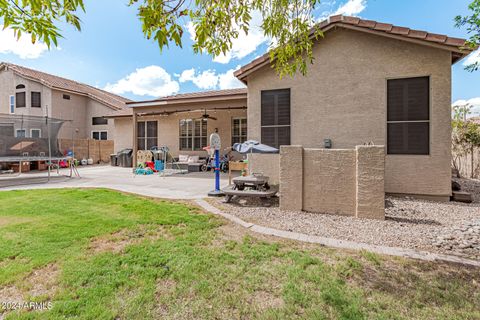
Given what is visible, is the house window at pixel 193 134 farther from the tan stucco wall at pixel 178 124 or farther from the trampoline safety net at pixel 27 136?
the trampoline safety net at pixel 27 136

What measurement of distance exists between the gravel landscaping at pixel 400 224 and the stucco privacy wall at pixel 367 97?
3.24 feet

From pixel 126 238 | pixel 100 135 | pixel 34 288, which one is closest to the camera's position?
pixel 34 288

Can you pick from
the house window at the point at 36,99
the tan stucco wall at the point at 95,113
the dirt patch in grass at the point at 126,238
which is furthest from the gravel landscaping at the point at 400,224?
the house window at the point at 36,99

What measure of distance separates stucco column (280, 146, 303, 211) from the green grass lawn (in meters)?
2.00

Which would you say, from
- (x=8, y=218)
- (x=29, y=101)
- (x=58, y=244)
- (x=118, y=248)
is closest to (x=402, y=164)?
(x=118, y=248)

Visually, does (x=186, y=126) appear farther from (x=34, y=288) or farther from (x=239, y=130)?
(x=34, y=288)

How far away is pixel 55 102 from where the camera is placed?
2197cm

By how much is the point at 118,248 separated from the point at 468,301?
4.47 m

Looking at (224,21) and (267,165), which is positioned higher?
(224,21)

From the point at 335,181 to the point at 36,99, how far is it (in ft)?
91.3

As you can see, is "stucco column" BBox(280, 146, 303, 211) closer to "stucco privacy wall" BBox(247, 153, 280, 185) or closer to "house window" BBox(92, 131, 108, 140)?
"stucco privacy wall" BBox(247, 153, 280, 185)

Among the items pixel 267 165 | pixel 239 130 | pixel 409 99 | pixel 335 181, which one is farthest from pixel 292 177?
pixel 239 130

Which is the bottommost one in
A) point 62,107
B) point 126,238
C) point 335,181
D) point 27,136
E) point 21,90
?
point 126,238

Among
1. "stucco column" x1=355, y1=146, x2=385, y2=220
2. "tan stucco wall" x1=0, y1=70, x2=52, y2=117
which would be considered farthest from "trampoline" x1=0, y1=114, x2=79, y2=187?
"stucco column" x1=355, y1=146, x2=385, y2=220
